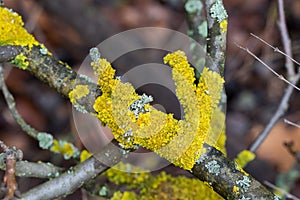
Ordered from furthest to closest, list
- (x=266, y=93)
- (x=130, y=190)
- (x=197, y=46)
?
1. (x=266, y=93)
2. (x=197, y=46)
3. (x=130, y=190)

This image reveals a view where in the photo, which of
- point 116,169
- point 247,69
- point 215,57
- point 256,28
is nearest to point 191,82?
point 215,57

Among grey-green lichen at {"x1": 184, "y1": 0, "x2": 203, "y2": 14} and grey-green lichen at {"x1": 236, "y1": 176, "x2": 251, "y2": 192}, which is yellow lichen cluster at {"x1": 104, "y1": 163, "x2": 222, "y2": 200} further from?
grey-green lichen at {"x1": 184, "y1": 0, "x2": 203, "y2": 14}

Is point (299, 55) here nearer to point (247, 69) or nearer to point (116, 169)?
point (247, 69)

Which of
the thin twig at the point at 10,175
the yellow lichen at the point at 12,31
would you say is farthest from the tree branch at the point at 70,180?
the yellow lichen at the point at 12,31

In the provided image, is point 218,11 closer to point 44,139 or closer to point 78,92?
point 78,92

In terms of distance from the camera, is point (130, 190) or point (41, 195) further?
point (130, 190)

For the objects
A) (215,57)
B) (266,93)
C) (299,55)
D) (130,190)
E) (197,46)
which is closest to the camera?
(215,57)

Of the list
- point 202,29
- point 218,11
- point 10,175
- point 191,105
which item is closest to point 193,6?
point 202,29
